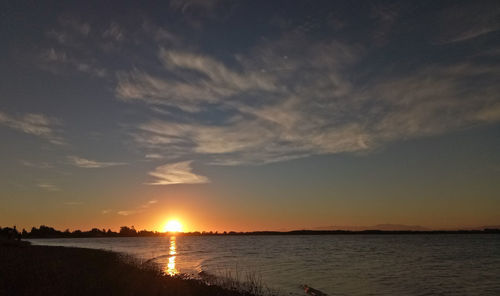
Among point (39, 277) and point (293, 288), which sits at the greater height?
point (39, 277)

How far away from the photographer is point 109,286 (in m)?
22.7

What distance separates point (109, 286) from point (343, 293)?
1979 centimetres

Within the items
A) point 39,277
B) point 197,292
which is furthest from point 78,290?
point 197,292

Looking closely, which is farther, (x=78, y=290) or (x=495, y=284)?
(x=495, y=284)

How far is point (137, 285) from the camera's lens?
958 inches

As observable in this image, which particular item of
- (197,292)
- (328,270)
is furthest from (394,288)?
(197,292)

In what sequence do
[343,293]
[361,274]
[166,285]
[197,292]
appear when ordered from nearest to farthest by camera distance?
[197,292] < [166,285] < [343,293] < [361,274]

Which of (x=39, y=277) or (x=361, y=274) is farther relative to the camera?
(x=361, y=274)

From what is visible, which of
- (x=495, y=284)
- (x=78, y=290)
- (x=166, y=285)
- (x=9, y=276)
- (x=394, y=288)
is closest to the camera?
(x=78, y=290)

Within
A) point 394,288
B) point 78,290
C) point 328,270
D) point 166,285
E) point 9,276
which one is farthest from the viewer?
point 328,270

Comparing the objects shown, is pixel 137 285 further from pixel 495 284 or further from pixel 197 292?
pixel 495 284

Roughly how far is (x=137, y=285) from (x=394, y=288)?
23949 millimetres

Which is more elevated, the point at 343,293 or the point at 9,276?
the point at 9,276

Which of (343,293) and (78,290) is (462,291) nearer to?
(343,293)
